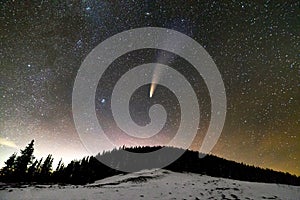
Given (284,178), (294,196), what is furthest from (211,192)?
(284,178)

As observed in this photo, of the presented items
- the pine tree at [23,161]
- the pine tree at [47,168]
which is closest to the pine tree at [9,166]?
the pine tree at [23,161]

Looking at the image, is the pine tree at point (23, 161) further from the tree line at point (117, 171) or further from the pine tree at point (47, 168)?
the pine tree at point (47, 168)

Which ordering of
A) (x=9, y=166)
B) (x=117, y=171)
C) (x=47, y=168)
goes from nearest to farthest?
1. (x=9, y=166)
2. (x=47, y=168)
3. (x=117, y=171)

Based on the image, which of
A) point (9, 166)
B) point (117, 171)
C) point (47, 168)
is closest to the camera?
point (9, 166)

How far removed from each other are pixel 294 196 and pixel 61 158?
81.2 meters

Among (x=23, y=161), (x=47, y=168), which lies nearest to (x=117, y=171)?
(x=47, y=168)

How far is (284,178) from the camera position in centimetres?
8238

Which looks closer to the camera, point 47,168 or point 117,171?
point 47,168

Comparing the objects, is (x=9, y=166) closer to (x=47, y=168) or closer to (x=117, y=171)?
(x=47, y=168)

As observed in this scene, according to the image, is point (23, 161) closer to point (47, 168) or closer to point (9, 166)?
point (9, 166)

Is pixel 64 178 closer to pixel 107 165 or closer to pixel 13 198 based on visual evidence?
pixel 107 165

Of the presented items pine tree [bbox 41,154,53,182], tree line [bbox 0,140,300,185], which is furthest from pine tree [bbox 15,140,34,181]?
pine tree [bbox 41,154,53,182]

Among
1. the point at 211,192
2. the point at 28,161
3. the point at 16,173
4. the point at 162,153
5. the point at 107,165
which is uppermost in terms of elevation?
the point at 162,153

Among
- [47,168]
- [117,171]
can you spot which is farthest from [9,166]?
[117,171]
